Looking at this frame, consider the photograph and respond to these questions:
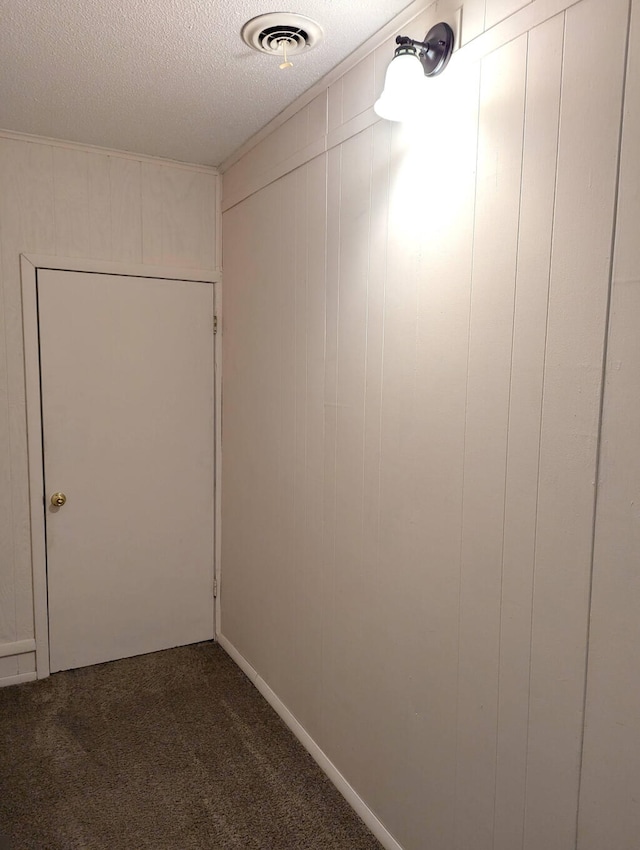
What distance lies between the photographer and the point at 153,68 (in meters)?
2.04

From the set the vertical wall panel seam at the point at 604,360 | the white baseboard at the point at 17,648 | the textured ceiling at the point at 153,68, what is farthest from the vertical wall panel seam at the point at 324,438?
the white baseboard at the point at 17,648

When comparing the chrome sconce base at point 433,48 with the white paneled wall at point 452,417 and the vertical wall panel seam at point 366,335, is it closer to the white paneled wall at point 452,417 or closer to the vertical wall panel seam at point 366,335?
the white paneled wall at point 452,417

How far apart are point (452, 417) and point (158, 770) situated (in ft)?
5.84

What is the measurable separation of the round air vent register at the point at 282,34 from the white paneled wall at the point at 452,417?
0.67 feet

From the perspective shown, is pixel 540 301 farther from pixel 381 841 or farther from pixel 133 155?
A: pixel 133 155

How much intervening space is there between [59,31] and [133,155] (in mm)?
1117

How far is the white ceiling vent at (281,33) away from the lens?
5.70 ft

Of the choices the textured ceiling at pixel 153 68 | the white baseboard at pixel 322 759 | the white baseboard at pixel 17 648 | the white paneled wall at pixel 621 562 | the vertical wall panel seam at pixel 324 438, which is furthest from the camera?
the white baseboard at pixel 17 648

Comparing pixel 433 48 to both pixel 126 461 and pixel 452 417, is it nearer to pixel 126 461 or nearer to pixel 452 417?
pixel 452 417

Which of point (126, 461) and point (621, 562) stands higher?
point (621, 562)

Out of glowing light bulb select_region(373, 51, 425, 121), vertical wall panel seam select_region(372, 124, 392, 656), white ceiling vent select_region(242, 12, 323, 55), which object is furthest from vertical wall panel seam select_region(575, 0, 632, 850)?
white ceiling vent select_region(242, 12, 323, 55)

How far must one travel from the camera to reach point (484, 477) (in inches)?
58.7

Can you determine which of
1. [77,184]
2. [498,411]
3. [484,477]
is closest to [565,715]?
[484,477]

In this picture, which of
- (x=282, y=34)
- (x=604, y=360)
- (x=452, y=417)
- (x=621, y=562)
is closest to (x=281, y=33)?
(x=282, y=34)
